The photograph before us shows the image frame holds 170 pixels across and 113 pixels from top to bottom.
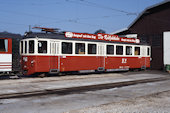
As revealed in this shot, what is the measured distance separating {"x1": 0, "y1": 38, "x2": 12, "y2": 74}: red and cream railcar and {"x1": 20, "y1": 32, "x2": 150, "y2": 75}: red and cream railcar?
1.30m

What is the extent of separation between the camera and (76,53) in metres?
18.5

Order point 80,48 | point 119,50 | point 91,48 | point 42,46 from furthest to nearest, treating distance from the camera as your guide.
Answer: point 119,50 < point 91,48 < point 80,48 < point 42,46

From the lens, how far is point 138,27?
31578mm

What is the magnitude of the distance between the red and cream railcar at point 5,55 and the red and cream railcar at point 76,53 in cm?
130

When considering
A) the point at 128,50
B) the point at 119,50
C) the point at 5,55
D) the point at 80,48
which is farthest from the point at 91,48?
the point at 5,55

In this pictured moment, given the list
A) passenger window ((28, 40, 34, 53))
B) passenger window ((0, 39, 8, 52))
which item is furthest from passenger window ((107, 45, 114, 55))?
passenger window ((0, 39, 8, 52))

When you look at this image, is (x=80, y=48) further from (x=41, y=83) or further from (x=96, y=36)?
(x=41, y=83)

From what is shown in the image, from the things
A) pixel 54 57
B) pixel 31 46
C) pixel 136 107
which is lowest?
pixel 136 107

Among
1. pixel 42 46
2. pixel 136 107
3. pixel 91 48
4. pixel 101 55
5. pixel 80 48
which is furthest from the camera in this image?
pixel 101 55

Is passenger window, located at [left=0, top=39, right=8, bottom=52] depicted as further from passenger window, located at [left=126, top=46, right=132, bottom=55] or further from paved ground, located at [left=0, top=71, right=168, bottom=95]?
passenger window, located at [left=126, top=46, right=132, bottom=55]

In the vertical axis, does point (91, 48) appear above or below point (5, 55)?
above

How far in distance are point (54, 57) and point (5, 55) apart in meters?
3.47

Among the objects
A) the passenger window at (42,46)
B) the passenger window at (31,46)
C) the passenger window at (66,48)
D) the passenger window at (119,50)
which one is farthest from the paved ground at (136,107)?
the passenger window at (119,50)

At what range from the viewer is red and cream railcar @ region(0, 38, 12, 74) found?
15641 mm
